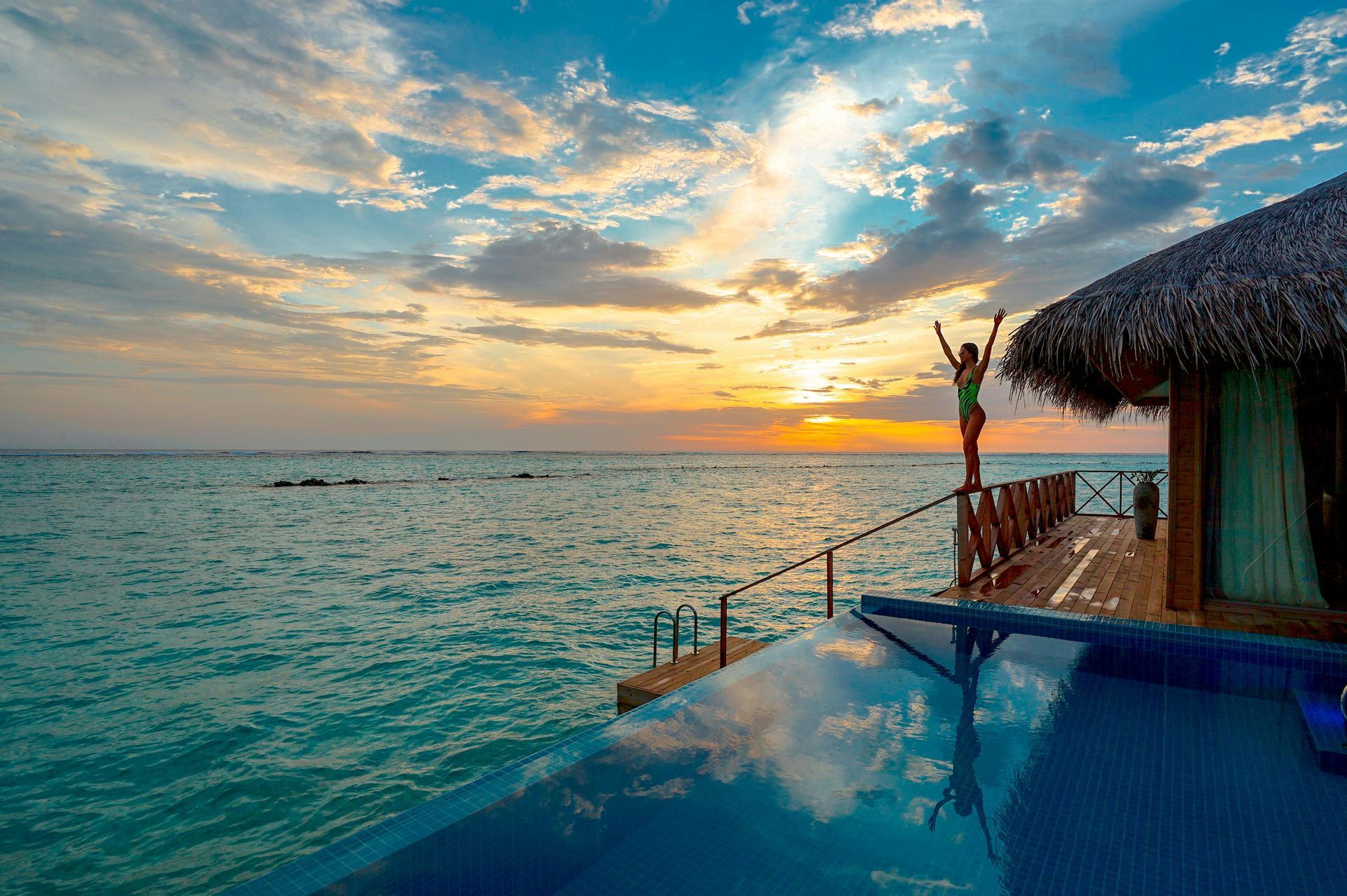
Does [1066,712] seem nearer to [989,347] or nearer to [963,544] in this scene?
[963,544]

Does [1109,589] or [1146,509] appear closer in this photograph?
[1109,589]

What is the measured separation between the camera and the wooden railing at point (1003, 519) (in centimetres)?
648

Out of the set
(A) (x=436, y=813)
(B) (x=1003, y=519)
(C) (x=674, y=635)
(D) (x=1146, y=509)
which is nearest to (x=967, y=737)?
(A) (x=436, y=813)

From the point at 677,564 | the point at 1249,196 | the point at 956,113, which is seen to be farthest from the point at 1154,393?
the point at 677,564

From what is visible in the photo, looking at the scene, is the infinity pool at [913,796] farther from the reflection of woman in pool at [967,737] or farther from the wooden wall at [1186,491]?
the wooden wall at [1186,491]

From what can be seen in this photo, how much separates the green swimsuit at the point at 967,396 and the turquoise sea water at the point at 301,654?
16.3 ft

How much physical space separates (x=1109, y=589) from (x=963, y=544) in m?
1.68

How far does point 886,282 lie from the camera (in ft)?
55.6

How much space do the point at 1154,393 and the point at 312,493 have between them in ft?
140

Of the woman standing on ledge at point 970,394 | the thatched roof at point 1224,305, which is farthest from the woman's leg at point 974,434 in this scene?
the thatched roof at point 1224,305

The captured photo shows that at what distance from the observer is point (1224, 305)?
16.4 feet

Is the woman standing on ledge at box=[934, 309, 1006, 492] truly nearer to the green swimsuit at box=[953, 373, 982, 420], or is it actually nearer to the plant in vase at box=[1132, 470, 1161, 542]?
the green swimsuit at box=[953, 373, 982, 420]

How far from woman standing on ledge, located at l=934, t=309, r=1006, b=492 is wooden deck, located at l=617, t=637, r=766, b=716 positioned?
2970 millimetres

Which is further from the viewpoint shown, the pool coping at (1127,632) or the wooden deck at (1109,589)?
the wooden deck at (1109,589)
